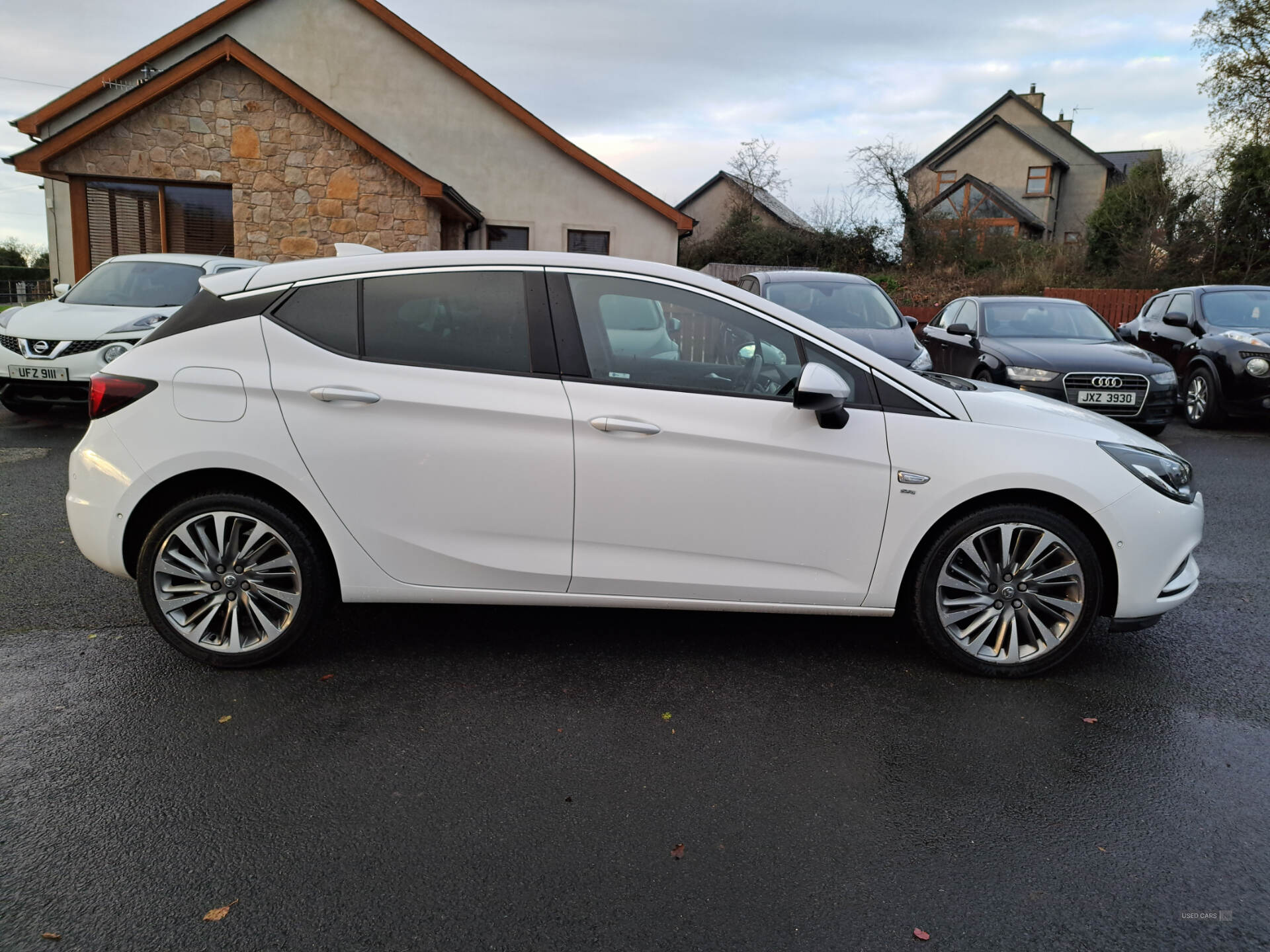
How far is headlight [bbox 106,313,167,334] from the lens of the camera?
9562mm

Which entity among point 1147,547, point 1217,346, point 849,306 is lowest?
point 1147,547

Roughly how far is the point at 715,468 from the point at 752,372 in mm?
465

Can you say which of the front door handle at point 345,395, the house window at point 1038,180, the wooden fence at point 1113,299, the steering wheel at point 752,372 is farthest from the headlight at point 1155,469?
the house window at point 1038,180

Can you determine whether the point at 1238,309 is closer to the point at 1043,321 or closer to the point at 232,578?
the point at 1043,321

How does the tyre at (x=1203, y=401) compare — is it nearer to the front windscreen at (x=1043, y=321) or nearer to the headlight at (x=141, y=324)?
the front windscreen at (x=1043, y=321)

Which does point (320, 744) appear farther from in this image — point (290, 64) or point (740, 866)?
point (290, 64)

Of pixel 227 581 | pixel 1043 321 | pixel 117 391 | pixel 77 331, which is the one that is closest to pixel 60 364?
pixel 77 331

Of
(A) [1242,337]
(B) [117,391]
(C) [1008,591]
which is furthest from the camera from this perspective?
(A) [1242,337]

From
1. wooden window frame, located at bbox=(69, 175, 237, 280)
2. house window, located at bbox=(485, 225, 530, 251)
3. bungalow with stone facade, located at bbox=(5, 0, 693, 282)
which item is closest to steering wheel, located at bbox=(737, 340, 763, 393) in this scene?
bungalow with stone facade, located at bbox=(5, 0, 693, 282)

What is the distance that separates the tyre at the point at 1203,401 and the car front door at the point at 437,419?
1055 centimetres

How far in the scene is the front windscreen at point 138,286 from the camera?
1038 cm

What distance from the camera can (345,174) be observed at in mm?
16250

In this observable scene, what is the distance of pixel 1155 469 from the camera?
401 cm

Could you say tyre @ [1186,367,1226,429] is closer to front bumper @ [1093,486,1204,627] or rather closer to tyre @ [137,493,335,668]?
front bumper @ [1093,486,1204,627]
